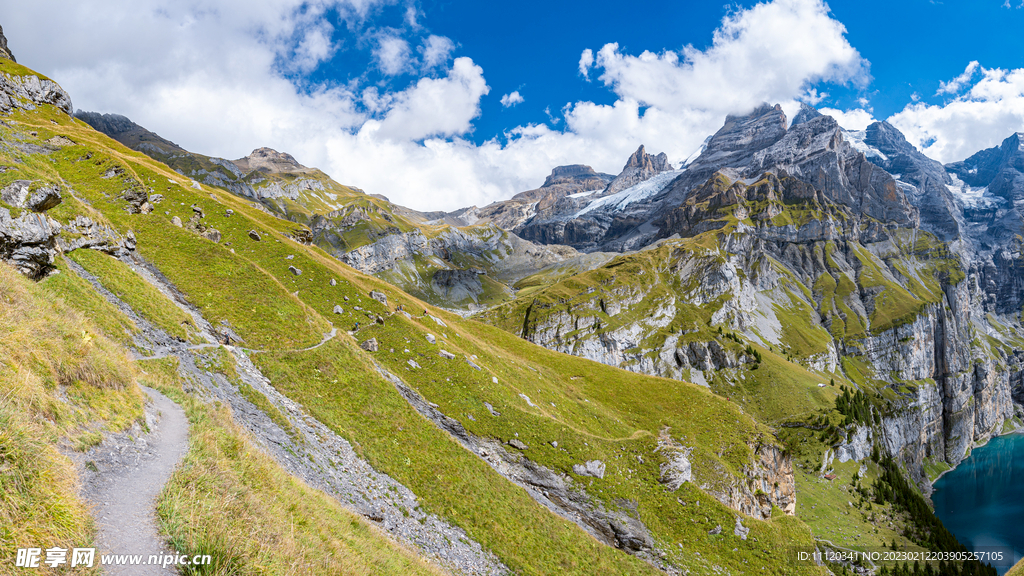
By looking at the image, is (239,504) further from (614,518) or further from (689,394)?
(689,394)

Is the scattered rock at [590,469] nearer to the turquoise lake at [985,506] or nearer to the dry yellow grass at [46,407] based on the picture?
the dry yellow grass at [46,407]

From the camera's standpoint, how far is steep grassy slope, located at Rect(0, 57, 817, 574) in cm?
2570

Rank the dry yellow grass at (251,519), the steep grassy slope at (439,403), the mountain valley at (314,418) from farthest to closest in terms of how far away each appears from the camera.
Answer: the steep grassy slope at (439,403), the mountain valley at (314,418), the dry yellow grass at (251,519)

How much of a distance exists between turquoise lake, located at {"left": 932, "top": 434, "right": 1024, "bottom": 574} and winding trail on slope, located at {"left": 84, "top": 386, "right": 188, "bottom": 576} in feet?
567

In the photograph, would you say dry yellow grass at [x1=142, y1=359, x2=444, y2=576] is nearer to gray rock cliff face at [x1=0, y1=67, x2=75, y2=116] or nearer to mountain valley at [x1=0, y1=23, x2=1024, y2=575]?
mountain valley at [x1=0, y1=23, x2=1024, y2=575]

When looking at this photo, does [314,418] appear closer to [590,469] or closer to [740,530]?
[590,469]

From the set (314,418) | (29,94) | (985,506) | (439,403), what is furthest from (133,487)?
(985,506)

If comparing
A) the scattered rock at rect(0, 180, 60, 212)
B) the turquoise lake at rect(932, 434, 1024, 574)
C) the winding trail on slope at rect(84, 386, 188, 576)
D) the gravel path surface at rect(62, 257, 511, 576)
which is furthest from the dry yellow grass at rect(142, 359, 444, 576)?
the turquoise lake at rect(932, 434, 1024, 574)

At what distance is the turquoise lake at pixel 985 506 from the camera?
403 feet

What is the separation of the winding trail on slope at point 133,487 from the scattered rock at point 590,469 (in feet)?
85.7

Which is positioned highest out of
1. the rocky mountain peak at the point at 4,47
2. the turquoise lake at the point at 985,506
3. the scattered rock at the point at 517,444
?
the rocky mountain peak at the point at 4,47

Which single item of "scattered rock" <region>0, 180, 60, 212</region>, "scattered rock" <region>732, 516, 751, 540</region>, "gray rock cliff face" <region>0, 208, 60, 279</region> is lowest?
"scattered rock" <region>732, 516, 751, 540</region>

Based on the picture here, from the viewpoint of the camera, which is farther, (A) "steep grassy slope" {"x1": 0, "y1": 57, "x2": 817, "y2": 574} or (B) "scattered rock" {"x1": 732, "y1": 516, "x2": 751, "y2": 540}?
(B) "scattered rock" {"x1": 732, "y1": 516, "x2": 751, "y2": 540}

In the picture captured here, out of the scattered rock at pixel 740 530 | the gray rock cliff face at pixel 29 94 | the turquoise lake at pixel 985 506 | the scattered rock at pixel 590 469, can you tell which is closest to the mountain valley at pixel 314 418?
the scattered rock at pixel 740 530
